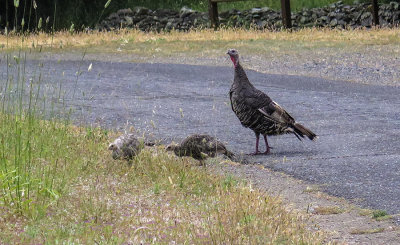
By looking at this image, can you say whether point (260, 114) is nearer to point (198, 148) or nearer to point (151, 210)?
point (198, 148)

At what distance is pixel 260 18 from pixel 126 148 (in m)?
24.9

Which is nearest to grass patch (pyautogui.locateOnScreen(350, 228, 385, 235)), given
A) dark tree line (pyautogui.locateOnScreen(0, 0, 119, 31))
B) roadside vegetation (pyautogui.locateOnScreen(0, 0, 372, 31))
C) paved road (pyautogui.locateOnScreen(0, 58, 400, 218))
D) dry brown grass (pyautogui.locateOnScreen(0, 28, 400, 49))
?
paved road (pyautogui.locateOnScreen(0, 58, 400, 218))

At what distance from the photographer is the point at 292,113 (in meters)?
11.2

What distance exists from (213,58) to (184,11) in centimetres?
1405

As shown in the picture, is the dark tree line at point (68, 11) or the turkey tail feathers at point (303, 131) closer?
the turkey tail feathers at point (303, 131)

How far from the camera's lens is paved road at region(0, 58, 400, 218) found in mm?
7442

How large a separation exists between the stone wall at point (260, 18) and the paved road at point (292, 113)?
1046 cm

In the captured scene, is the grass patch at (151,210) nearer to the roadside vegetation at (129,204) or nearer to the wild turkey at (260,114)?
the roadside vegetation at (129,204)

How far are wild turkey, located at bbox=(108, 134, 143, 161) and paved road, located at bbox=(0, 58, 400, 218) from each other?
2.25ft

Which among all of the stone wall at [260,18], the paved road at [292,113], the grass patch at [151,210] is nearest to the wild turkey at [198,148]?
the grass patch at [151,210]

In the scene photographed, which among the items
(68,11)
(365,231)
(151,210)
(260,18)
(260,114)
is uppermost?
(68,11)

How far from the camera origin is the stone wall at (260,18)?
28.2 m

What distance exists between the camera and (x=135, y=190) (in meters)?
6.35

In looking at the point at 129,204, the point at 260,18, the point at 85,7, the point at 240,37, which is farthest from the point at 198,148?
the point at 85,7
